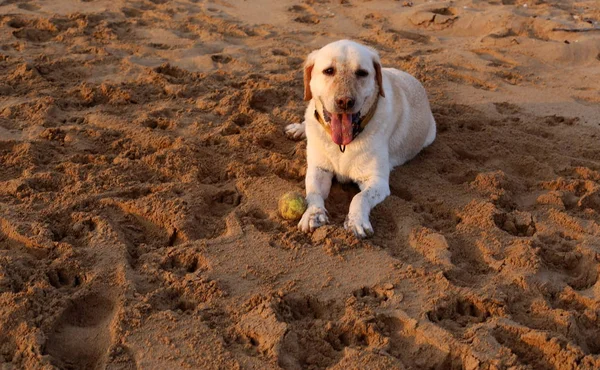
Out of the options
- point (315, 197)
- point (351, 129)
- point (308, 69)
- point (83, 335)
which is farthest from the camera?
point (308, 69)

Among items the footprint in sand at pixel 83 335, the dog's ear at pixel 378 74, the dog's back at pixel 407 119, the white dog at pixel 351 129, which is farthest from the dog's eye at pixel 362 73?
the footprint in sand at pixel 83 335

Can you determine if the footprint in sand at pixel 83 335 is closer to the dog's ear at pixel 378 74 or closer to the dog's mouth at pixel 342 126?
the dog's mouth at pixel 342 126

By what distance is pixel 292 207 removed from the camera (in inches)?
Result: 161

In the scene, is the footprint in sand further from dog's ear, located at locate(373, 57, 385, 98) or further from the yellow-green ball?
dog's ear, located at locate(373, 57, 385, 98)

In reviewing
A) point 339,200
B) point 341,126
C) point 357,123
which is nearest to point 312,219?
point 339,200

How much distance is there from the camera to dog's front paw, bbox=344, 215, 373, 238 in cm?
391

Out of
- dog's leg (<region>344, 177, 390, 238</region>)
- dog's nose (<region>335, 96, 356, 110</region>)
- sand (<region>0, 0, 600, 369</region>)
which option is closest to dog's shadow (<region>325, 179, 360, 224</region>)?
sand (<region>0, 0, 600, 369</region>)

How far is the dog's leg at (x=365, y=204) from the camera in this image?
3.94 m

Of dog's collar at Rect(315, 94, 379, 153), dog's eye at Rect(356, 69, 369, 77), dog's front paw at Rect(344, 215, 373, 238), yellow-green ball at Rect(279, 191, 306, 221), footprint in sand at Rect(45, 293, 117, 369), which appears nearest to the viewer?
footprint in sand at Rect(45, 293, 117, 369)

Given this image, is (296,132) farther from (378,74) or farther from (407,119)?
(378,74)

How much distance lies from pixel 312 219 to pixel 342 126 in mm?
752

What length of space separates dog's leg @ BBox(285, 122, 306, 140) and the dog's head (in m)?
0.88

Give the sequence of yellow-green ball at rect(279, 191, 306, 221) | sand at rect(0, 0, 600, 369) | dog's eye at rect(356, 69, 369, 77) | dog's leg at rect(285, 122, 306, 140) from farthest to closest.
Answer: dog's leg at rect(285, 122, 306, 140) → dog's eye at rect(356, 69, 369, 77) → yellow-green ball at rect(279, 191, 306, 221) → sand at rect(0, 0, 600, 369)

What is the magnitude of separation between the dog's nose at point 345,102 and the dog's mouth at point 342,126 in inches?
5.4
